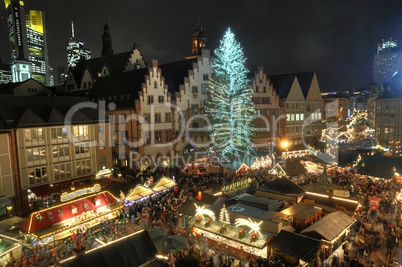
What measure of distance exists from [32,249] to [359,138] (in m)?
74.5

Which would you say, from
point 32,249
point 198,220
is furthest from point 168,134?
point 32,249

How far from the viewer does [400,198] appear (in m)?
25.4

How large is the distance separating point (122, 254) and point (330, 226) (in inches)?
492

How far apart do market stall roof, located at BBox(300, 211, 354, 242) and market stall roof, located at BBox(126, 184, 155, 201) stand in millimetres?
14069

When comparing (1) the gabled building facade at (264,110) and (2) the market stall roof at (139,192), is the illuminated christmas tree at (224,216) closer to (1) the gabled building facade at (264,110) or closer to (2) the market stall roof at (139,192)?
(2) the market stall roof at (139,192)

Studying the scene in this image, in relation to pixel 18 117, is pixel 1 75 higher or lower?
higher

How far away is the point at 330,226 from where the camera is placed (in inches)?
711

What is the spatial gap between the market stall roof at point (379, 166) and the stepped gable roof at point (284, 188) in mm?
12341

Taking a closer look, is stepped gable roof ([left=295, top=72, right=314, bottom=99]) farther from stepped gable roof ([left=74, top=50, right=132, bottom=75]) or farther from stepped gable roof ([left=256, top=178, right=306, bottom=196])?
stepped gable roof ([left=256, top=178, right=306, bottom=196])

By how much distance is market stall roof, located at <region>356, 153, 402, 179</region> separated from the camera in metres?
29.8

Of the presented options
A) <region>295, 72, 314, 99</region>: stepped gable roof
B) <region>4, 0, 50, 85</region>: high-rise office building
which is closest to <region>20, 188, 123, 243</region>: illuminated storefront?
<region>295, 72, 314, 99</region>: stepped gable roof

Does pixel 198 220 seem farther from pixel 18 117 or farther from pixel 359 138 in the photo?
pixel 359 138

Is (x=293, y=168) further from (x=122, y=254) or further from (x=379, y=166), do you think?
(x=122, y=254)

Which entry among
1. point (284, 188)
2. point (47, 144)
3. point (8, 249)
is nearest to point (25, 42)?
point (47, 144)
